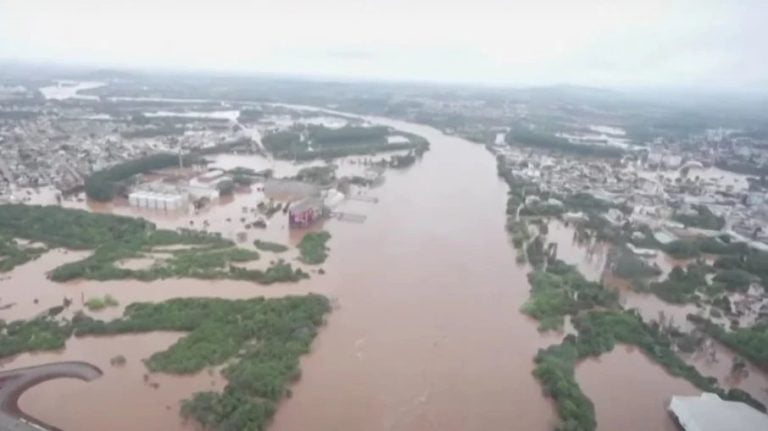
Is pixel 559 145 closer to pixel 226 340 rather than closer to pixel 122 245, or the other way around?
pixel 122 245

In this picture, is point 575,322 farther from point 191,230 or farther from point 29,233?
point 29,233

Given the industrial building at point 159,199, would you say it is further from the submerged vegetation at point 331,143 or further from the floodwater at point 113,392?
the submerged vegetation at point 331,143

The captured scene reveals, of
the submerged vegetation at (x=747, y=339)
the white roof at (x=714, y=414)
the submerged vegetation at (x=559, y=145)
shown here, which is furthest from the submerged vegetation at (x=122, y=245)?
the submerged vegetation at (x=559, y=145)

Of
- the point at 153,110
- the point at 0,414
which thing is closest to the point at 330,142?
the point at 153,110

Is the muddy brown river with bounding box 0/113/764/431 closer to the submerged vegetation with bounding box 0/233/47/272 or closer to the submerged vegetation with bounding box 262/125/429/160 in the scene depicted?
the submerged vegetation with bounding box 0/233/47/272

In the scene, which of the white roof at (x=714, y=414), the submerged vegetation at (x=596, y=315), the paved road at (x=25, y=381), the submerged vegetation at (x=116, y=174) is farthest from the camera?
the submerged vegetation at (x=116, y=174)

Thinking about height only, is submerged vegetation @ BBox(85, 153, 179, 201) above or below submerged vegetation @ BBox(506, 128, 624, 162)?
below

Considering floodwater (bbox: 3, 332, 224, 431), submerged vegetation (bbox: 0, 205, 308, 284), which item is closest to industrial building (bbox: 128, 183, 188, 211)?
submerged vegetation (bbox: 0, 205, 308, 284)
